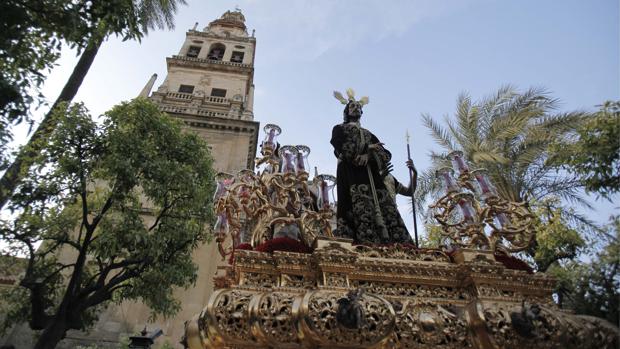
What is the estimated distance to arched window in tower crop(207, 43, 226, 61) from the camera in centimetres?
3375

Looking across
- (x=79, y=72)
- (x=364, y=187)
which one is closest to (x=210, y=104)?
(x=79, y=72)

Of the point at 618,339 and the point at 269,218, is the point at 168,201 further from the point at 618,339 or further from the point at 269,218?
the point at 618,339

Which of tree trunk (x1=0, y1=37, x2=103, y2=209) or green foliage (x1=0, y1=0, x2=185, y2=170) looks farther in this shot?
tree trunk (x1=0, y1=37, x2=103, y2=209)

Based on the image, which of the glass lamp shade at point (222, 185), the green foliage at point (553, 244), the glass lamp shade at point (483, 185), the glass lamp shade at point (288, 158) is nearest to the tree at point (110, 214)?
the glass lamp shade at point (222, 185)

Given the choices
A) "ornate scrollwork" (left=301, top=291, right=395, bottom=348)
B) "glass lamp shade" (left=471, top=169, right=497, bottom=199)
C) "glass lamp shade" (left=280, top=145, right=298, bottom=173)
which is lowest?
"ornate scrollwork" (left=301, top=291, right=395, bottom=348)

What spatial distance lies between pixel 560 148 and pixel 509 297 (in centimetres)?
772

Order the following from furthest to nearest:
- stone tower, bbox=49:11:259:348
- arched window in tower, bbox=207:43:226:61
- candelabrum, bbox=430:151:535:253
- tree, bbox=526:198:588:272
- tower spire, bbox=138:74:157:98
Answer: arched window in tower, bbox=207:43:226:61 < tower spire, bbox=138:74:157:98 < stone tower, bbox=49:11:259:348 < tree, bbox=526:198:588:272 < candelabrum, bbox=430:151:535:253

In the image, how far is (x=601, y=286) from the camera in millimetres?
4383

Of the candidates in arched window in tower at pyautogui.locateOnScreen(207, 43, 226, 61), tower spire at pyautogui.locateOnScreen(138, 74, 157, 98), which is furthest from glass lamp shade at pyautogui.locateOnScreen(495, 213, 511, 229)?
arched window in tower at pyautogui.locateOnScreen(207, 43, 226, 61)

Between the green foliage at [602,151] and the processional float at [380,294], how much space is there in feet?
7.01

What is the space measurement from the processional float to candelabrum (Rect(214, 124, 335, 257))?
0.03 metres

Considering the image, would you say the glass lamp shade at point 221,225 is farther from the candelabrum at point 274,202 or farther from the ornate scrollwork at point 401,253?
the ornate scrollwork at point 401,253

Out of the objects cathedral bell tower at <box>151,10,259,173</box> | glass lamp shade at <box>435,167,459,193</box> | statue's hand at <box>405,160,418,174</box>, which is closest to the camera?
glass lamp shade at <box>435,167,459,193</box>

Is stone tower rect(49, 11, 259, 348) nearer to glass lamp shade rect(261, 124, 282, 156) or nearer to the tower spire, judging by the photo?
the tower spire
